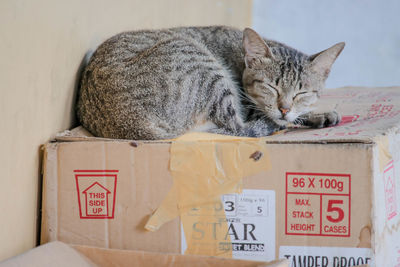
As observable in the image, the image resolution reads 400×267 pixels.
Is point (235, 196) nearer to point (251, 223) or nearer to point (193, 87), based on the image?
point (251, 223)

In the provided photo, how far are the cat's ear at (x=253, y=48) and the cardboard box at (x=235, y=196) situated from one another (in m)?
0.57

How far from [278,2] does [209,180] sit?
3.95 meters

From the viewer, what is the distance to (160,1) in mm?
2594

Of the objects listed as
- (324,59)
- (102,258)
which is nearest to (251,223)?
(102,258)

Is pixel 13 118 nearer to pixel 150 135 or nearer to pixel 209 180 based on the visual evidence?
pixel 150 135

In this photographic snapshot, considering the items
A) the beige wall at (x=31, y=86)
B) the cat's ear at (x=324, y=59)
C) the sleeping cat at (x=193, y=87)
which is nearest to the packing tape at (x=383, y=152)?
the sleeping cat at (x=193, y=87)

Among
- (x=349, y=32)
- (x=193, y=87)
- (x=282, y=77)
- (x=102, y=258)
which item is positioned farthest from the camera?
(x=349, y=32)

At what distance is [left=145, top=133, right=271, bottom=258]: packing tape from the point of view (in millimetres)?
1304

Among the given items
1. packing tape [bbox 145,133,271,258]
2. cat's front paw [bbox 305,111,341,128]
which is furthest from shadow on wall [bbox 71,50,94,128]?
cat's front paw [bbox 305,111,341,128]

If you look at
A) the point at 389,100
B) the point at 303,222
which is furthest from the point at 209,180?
the point at 389,100

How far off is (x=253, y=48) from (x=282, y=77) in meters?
0.17

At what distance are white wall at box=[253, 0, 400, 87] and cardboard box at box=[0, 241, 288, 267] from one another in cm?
355

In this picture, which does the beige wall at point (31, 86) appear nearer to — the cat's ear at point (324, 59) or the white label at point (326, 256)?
the white label at point (326, 256)

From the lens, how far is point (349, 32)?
4621mm
